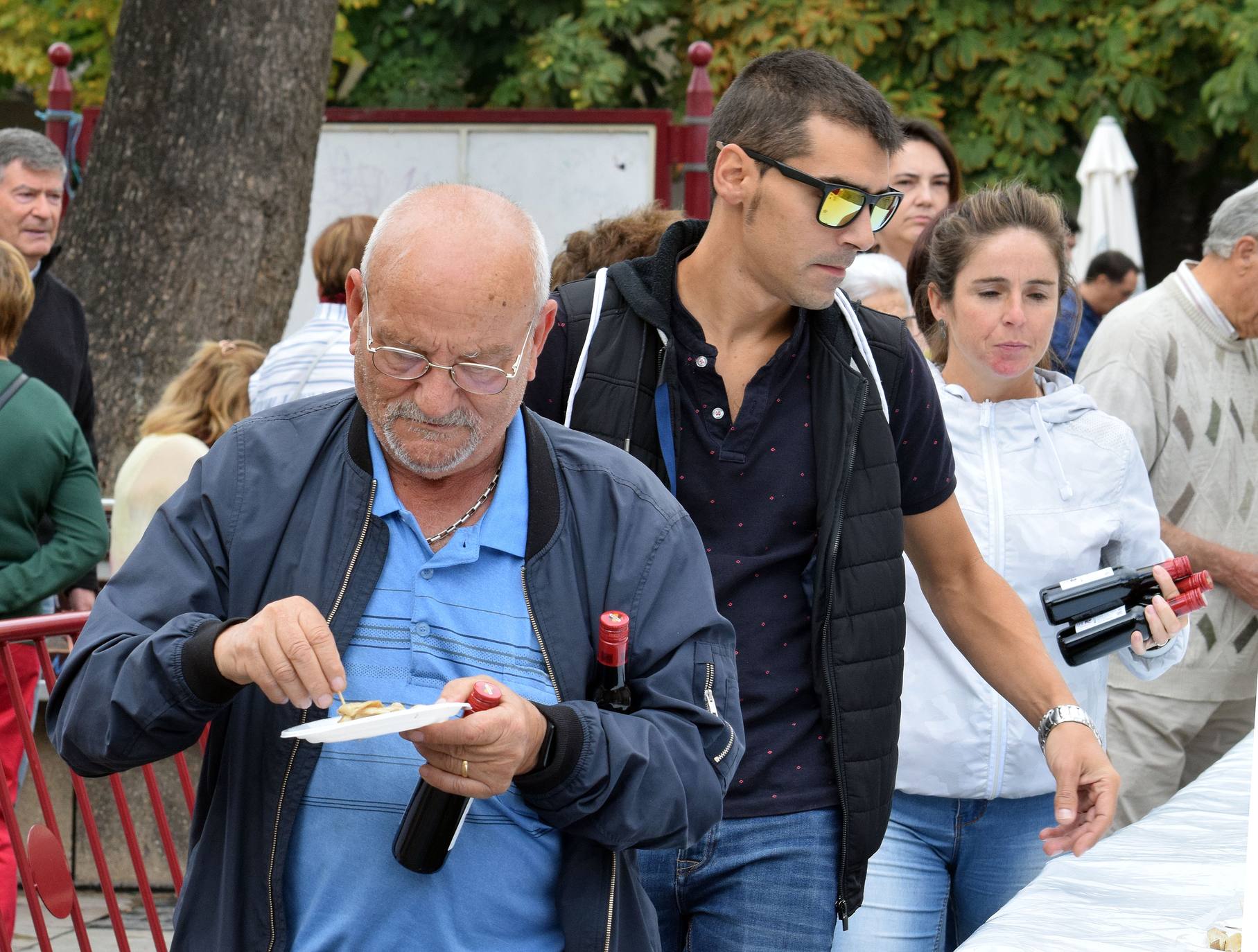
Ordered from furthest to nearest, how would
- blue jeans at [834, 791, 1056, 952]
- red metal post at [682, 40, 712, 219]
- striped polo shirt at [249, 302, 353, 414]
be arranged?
red metal post at [682, 40, 712, 219] → striped polo shirt at [249, 302, 353, 414] → blue jeans at [834, 791, 1056, 952]

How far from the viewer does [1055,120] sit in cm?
1590

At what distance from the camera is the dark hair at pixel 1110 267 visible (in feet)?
37.3

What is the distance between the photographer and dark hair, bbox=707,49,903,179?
282 centimetres

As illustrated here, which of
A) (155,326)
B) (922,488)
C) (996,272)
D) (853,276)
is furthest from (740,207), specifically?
(155,326)

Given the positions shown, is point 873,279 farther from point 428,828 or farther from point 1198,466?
point 428,828

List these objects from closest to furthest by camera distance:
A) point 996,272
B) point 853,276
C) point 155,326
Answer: point 996,272, point 853,276, point 155,326

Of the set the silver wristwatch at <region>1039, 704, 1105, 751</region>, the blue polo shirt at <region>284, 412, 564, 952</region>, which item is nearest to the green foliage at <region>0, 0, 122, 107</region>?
the silver wristwatch at <region>1039, 704, 1105, 751</region>

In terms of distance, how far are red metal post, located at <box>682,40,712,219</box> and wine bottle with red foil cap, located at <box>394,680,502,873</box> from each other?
723cm

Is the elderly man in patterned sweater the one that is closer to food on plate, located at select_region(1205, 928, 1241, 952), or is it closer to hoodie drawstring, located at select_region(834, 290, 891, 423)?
hoodie drawstring, located at select_region(834, 290, 891, 423)

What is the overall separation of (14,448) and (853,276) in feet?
8.43

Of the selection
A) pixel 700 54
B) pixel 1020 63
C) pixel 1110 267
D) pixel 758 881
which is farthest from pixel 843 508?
pixel 1020 63

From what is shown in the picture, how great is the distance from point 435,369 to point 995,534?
6.20ft

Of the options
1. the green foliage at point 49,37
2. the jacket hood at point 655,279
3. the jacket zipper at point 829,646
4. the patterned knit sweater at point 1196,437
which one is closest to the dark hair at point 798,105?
the jacket hood at point 655,279

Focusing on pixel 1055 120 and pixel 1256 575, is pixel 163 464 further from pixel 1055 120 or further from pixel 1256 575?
pixel 1055 120
